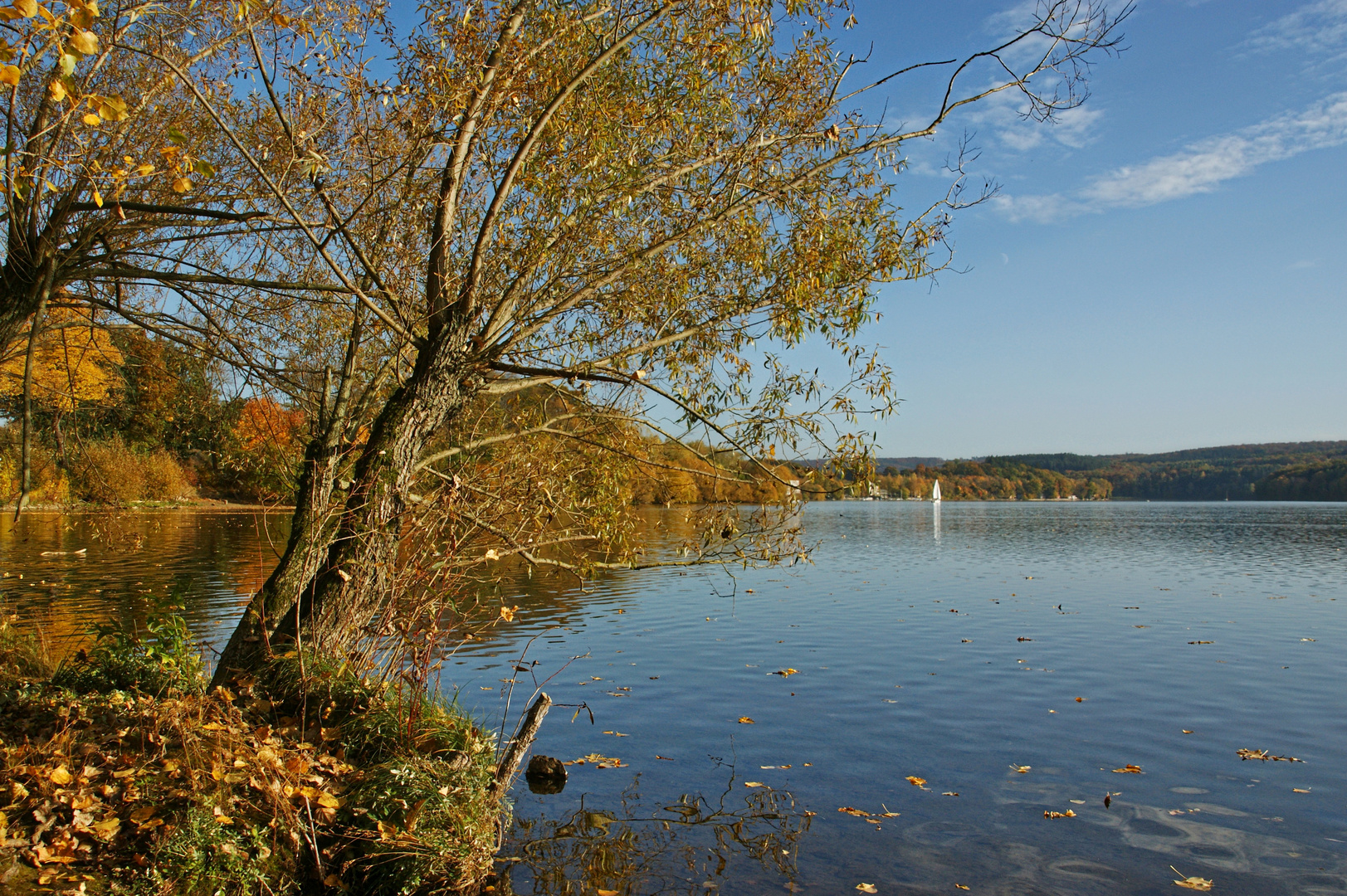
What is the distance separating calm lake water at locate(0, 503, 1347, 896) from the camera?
692 centimetres

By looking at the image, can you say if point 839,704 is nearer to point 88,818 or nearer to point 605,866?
point 605,866

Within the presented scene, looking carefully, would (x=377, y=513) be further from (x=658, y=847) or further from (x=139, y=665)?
(x=658, y=847)

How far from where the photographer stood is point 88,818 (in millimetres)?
4688

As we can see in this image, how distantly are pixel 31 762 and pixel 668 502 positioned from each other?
213 inches

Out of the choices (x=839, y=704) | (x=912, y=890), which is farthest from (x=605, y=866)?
(x=839, y=704)

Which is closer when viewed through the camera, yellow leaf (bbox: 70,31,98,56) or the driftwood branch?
yellow leaf (bbox: 70,31,98,56)

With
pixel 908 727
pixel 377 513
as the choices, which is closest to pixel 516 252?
pixel 377 513

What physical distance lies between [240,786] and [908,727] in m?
7.98

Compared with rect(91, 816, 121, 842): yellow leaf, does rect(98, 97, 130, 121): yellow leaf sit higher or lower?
higher

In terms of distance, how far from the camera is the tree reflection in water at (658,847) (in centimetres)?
644

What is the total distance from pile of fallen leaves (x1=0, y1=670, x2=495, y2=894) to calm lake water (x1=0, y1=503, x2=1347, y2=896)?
120 cm

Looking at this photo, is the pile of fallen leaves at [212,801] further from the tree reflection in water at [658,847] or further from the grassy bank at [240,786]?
the tree reflection in water at [658,847]

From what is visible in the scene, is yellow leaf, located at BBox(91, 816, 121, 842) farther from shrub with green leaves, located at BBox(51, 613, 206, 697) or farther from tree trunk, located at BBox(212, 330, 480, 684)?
tree trunk, located at BBox(212, 330, 480, 684)

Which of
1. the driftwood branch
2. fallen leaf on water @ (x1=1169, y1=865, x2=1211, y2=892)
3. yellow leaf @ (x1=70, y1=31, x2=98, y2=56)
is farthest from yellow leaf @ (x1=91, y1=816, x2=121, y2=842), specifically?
fallen leaf on water @ (x1=1169, y1=865, x2=1211, y2=892)
